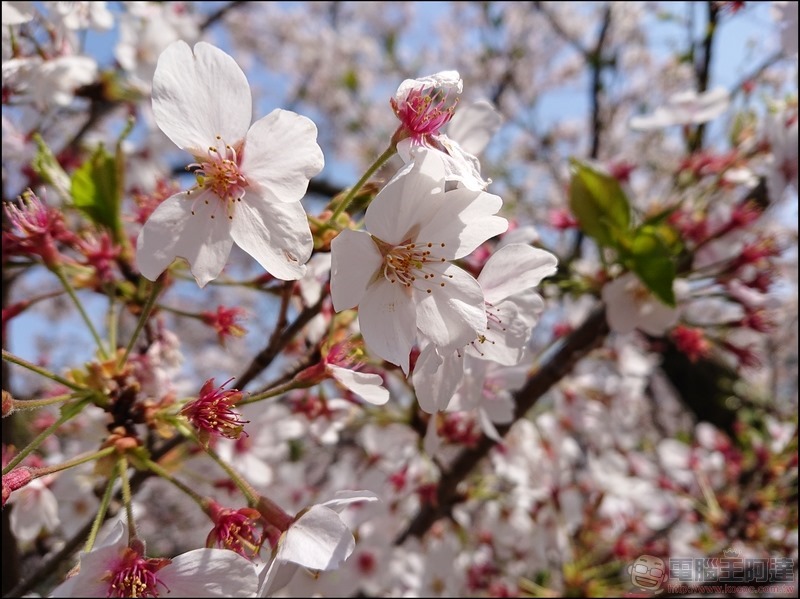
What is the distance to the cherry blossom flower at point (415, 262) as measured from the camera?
938mm

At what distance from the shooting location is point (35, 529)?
167cm

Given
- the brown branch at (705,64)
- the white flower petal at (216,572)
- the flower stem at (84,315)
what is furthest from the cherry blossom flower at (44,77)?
the brown branch at (705,64)

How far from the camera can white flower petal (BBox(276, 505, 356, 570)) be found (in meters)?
0.93

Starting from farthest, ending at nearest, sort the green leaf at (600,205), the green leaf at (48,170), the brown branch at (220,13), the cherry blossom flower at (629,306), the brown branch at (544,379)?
the brown branch at (220,13) < the brown branch at (544,379) < the cherry blossom flower at (629,306) < the green leaf at (600,205) < the green leaf at (48,170)

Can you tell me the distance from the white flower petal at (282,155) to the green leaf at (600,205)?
919mm

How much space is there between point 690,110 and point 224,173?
1915mm

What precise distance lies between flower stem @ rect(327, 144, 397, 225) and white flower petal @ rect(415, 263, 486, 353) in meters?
0.20

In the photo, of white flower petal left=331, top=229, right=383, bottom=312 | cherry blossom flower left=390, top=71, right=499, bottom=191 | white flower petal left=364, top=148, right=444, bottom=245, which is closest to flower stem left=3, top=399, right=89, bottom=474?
white flower petal left=331, top=229, right=383, bottom=312

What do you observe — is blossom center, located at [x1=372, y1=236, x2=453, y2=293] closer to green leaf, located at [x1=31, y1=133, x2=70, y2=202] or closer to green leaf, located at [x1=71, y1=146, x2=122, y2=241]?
green leaf, located at [x1=71, y1=146, x2=122, y2=241]

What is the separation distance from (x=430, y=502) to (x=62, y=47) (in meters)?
2.00

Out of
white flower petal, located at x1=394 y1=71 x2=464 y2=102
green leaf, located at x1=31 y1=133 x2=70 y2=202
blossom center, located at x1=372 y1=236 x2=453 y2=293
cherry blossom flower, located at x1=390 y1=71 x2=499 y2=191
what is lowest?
green leaf, located at x1=31 y1=133 x2=70 y2=202

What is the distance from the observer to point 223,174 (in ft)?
3.46

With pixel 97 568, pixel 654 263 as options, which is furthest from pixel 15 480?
pixel 654 263

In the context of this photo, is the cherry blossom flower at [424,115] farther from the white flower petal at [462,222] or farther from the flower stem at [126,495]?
the flower stem at [126,495]
